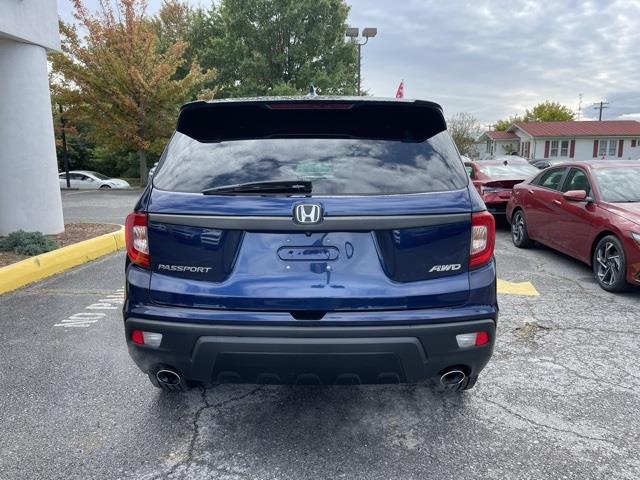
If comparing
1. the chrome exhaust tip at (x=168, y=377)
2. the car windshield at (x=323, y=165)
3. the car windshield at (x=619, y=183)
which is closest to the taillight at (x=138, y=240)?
the car windshield at (x=323, y=165)

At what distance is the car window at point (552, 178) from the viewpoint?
726 cm

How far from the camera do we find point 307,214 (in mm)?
2311

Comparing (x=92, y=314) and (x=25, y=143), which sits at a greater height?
(x=25, y=143)

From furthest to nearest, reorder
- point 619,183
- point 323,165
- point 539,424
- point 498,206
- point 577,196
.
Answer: point 498,206
point 619,183
point 577,196
point 539,424
point 323,165

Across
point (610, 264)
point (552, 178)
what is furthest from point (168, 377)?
point (552, 178)

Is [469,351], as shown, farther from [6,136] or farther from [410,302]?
[6,136]

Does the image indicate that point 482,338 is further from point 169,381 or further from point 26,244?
point 26,244

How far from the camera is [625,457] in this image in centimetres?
260

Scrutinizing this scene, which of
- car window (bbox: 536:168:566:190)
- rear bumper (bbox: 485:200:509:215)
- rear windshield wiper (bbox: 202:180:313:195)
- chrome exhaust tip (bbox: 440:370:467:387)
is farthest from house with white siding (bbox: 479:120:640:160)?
rear windshield wiper (bbox: 202:180:313:195)

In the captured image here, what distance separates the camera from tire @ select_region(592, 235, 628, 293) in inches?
212

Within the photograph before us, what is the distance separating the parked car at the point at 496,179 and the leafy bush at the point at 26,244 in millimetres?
6927

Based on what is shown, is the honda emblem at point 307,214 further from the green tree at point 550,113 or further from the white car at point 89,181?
the green tree at point 550,113

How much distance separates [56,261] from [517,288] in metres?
5.92

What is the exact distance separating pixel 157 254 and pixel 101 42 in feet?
68.1
